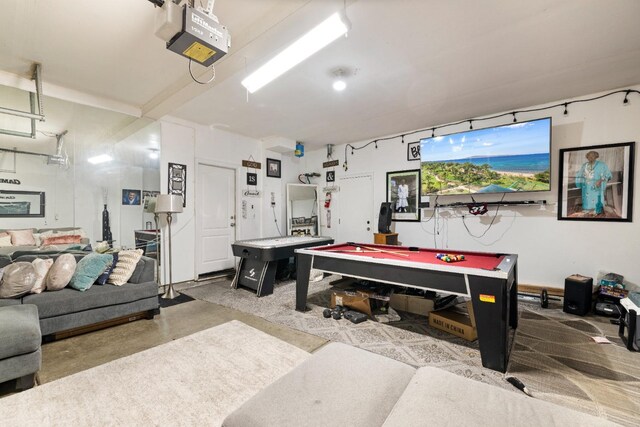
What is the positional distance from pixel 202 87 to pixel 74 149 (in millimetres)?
1955

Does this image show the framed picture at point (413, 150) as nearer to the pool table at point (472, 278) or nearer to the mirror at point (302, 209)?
the mirror at point (302, 209)

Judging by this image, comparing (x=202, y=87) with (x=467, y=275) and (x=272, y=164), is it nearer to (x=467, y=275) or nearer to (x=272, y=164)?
(x=272, y=164)

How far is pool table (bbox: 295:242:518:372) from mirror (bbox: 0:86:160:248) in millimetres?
2877

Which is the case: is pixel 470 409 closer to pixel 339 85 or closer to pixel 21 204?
pixel 339 85

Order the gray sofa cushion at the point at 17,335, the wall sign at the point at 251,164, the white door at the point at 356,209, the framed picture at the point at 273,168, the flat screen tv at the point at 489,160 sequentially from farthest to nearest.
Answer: the framed picture at the point at 273,168, the white door at the point at 356,209, the wall sign at the point at 251,164, the flat screen tv at the point at 489,160, the gray sofa cushion at the point at 17,335

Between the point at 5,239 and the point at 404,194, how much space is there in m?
5.51

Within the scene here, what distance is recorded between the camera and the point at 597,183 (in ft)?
11.6

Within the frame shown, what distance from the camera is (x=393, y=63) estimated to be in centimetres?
288

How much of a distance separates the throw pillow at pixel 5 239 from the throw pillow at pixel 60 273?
3.13 ft

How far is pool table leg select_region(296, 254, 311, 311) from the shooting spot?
3189 millimetres

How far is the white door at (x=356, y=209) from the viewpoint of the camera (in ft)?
18.7

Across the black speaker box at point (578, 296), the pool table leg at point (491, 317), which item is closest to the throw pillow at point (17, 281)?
the pool table leg at point (491, 317)

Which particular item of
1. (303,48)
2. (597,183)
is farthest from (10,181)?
(597,183)

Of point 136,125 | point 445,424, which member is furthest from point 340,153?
point 445,424
